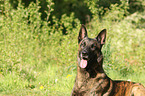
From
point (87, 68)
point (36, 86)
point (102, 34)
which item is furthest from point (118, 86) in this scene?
point (36, 86)

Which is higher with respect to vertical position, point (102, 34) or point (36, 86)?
point (102, 34)

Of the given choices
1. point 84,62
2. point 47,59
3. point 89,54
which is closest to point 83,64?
point 84,62

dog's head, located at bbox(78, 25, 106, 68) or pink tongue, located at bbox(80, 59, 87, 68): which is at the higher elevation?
dog's head, located at bbox(78, 25, 106, 68)

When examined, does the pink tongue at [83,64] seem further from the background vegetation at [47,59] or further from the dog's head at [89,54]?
the background vegetation at [47,59]

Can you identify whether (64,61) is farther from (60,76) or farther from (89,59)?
(89,59)

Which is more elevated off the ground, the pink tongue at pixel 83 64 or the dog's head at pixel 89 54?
the dog's head at pixel 89 54

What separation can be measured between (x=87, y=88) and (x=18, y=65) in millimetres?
3645

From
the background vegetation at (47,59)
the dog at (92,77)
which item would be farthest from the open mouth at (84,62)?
the background vegetation at (47,59)

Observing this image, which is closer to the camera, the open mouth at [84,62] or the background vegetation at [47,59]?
the open mouth at [84,62]

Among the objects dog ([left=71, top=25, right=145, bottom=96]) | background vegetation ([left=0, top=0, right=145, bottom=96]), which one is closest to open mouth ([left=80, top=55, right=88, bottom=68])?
dog ([left=71, top=25, right=145, bottom=96])

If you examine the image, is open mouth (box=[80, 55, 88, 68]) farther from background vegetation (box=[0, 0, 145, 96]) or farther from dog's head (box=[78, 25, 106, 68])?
background vegetation (box=[0, 0, 145, 96])

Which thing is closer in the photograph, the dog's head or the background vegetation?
the dog's head

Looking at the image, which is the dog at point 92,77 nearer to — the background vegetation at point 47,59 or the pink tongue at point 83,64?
the pink tongue at point 83,64

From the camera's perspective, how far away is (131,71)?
8102mm
